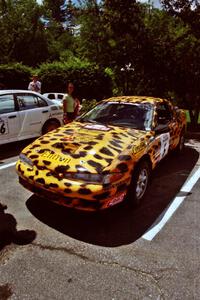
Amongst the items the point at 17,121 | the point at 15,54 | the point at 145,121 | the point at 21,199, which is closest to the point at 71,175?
the point at 21,199

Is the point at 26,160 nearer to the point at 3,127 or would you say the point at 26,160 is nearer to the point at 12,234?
the point at 12,234

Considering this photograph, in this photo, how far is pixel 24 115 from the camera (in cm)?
779

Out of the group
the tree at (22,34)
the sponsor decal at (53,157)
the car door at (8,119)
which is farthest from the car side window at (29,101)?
the tree at (22,34)

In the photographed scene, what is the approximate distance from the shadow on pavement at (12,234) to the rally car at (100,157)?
513 mm

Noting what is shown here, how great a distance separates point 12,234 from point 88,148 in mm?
1529

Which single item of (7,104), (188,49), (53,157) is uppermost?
(188,49)

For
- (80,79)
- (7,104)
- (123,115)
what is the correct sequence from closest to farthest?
1. (123,115)
2. (7,104)
3. (80,79)

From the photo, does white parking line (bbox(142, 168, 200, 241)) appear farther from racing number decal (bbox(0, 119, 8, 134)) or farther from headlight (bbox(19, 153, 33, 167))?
racing number decal (bbox(0, 119, 8, 134))

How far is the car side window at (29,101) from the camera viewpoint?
7777 mm

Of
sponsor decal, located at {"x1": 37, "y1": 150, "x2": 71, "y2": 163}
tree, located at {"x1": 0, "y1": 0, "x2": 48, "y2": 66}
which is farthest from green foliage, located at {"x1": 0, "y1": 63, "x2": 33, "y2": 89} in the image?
sponsor decal, located at {"x1": 37, "y1": 150, "x2": 71, "y2": 163}

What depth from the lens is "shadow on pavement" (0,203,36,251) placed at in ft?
12.9

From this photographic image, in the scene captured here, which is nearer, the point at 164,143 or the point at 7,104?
the point at 164,143

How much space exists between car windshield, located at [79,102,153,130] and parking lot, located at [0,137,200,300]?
1250 mm

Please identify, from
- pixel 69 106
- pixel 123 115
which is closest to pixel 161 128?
pixel 123 115
